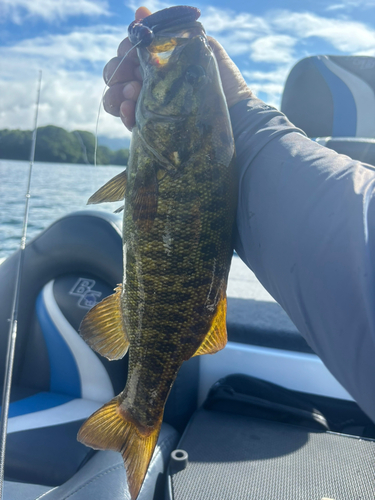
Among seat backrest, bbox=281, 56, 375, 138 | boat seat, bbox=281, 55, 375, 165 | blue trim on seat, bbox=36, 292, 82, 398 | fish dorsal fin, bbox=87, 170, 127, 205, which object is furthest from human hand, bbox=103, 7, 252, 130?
seat backrest, bbox=281, 56, 375, 138

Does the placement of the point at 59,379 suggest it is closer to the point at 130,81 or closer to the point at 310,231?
the point at 130,81

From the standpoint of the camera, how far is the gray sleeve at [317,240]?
1025mm

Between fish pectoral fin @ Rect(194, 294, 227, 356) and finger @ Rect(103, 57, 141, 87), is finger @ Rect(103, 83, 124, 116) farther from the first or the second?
fish pectoral fin @ Rect(194, 294, 227, 356)

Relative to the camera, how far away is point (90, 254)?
296 cm

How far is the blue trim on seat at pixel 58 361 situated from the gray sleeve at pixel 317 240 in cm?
203

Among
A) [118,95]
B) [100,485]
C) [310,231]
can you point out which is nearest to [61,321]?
[100,485]

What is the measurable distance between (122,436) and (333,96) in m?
3.83

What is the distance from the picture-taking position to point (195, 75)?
1.41m

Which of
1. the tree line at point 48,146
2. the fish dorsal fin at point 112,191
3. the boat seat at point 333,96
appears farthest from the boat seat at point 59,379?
the boat seat at point 333,96

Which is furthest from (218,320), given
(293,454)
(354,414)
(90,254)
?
(354,414)

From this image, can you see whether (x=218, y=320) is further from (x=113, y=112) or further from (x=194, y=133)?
(x=113, y=112)

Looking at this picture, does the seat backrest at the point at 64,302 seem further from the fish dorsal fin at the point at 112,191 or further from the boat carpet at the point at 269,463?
the fish dorsal fin at the point at 112,191

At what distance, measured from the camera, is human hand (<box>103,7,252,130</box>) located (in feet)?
5.19

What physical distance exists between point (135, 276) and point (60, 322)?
5.91 feet
